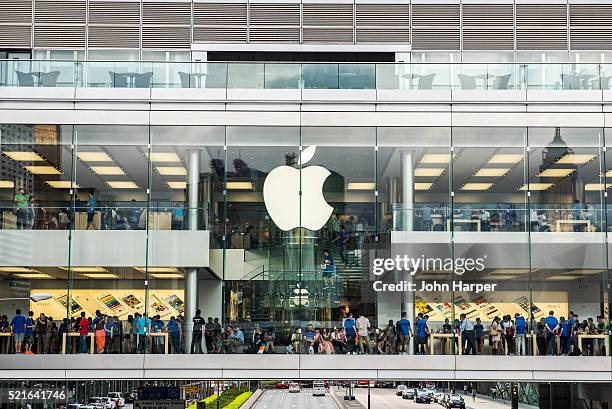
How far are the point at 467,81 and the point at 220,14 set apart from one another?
1114cm

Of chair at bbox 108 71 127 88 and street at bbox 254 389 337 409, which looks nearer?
chair at bbox 108 71 127 88

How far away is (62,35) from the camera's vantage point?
3259 centimetres

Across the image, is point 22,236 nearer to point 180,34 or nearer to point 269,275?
point 269,275

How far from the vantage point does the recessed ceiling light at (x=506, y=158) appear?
24156 mm

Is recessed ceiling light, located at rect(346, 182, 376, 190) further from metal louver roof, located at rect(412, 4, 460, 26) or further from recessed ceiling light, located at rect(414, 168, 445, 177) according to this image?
metal louver roof, located at rect(412, 4, 460, 26)

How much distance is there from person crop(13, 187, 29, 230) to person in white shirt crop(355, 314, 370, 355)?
342 inches

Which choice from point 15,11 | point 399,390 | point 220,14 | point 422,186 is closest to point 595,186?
point 422,186

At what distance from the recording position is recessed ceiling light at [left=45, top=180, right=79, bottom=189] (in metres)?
24.0

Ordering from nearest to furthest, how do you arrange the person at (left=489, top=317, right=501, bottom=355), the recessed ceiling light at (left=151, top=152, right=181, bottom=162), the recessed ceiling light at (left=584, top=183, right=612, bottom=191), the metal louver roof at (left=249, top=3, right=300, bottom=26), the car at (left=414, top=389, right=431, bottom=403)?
the person at (left=489, top=317, right=501, bottom=355) → the recessed ceiling light at (left=584, top=183, right=612, bottom=191) → the recessed ceiling light at (left=151, top=152, right=181, bottom=162) → the metal louver roof at (left=249, top=3, right=300, bottom=26) → the car at (left=414, top=389, right=431, bottom=403)

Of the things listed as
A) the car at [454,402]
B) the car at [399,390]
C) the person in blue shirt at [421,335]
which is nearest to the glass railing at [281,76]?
the person in blue shirt at [421,335]

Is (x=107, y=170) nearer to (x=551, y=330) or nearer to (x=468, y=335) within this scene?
(x=468, y=335)

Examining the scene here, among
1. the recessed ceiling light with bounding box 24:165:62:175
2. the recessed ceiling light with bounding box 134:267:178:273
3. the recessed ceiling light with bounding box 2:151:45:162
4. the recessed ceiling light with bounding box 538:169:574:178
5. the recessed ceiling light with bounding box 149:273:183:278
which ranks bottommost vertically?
the recessed ceiling light with bounding box 149:273:183:278

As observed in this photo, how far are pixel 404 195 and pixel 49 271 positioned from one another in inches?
356

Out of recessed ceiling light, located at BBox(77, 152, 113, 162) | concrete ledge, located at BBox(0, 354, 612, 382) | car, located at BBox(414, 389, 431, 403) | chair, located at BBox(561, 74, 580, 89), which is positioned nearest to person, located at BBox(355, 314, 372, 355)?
concrete ledge, located at BBox(0, 354, 612, 382)
